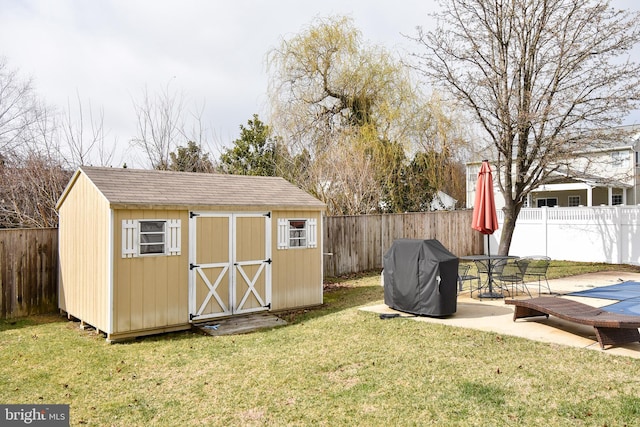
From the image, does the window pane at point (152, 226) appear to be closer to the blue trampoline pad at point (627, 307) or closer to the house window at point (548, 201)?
the blue trampoline pad at point (627, 307)

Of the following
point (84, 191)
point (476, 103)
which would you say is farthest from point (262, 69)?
point (84, 191)

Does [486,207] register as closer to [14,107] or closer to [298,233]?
[298,233]

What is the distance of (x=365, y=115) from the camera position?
18094 mm

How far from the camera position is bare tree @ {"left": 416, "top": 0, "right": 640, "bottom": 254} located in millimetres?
13109

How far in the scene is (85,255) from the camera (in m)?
7.84

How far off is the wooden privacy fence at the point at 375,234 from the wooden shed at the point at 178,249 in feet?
11.3

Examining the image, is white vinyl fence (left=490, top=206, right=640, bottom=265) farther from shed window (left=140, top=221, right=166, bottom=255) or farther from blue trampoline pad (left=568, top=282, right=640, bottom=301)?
shed window (left=140, top=221, right=166, bottom=255)

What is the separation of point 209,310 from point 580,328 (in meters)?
6.05

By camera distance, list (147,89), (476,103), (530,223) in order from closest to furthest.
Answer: (476,103) < (147,89) < (530,223)

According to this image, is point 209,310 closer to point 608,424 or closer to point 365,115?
point 608,424

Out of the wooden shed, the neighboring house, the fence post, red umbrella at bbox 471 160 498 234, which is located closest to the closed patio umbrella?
red umbrella at bbox 471 160 498 234

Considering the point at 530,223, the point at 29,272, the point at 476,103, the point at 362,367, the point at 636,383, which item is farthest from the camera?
the point at 530,223

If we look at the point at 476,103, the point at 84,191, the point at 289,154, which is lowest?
the point at 84,191

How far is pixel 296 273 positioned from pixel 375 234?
17.8 ft
